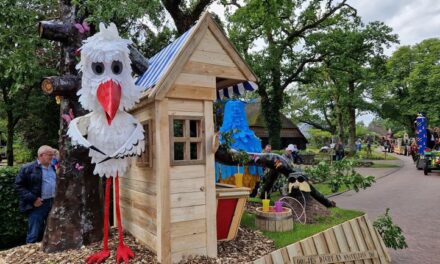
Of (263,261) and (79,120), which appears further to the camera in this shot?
(263,261)

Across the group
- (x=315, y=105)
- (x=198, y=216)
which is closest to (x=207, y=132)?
(x=198, y=216)

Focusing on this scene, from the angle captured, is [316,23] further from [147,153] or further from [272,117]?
[147,153]

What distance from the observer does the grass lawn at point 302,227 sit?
194 inches

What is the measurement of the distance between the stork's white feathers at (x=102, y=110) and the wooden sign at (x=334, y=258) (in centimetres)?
268

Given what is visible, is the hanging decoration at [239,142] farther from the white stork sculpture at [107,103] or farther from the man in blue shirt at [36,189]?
the white stork sculpture at [107,103]

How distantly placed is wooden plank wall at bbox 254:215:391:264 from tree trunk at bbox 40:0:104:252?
2432 mm

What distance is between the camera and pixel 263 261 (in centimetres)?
425

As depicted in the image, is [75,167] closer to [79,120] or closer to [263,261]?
[79,120]

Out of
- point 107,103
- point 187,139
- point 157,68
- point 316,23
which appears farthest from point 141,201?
point 316,23

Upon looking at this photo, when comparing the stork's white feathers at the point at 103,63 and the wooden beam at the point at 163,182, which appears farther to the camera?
the wooden beam at the point at 163,182

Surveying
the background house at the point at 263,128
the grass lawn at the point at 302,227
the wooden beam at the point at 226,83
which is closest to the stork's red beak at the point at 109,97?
the wooden beam at the point at 226,83

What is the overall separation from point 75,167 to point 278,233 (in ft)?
10.4

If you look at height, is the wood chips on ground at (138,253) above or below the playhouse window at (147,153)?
below

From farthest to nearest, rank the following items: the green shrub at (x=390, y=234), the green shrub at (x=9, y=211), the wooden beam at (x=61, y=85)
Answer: the green shrub at (x=9, y=211) → the green shrub at (x=390, y=234) → the wooden beam at (x=61, y=85)
